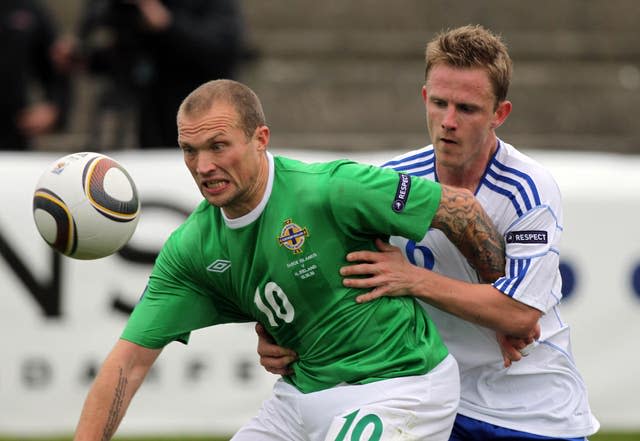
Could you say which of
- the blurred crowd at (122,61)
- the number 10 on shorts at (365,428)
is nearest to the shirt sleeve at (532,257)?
the number 10 on shorts at (365,428)

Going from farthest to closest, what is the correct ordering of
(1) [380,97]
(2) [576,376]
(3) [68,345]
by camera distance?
1. (1) [380,97]
2. (3) [68,345]
3. (2) [576,376]

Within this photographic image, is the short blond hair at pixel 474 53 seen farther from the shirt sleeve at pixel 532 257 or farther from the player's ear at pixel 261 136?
the player's ear at pixel 261 136

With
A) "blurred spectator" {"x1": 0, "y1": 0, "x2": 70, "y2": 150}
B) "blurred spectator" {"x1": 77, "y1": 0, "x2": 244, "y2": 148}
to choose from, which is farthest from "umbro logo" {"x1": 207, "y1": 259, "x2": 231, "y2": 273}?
"blurred spectator" {"x1": 0, "y1": 0, "x2": 70, "y2": 150}

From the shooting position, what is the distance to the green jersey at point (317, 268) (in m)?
4.98

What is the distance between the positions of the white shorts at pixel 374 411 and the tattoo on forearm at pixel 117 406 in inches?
18.7

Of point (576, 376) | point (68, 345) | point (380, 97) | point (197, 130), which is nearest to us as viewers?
point (197, 130)

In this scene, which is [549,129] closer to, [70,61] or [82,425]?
[70,61]

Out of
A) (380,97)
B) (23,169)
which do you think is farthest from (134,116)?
(380,97)

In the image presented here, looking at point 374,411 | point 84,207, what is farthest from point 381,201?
point 84,207

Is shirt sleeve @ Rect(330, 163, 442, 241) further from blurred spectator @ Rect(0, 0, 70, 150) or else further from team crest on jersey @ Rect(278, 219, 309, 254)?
blurred spectator @ Rect(0, 0, 70, 150)

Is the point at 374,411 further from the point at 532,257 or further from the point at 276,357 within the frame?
the point at 532,257

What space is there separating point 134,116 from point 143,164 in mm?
1241

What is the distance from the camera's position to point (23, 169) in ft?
30.0

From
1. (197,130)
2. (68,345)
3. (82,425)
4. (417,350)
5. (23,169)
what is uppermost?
(197,130)
